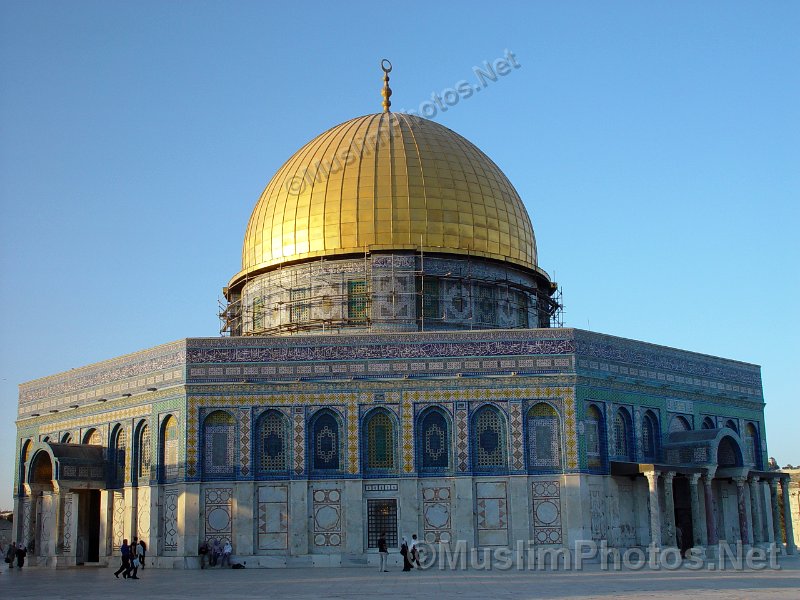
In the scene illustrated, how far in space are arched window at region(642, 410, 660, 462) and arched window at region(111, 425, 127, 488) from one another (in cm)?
1405

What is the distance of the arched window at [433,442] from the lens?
2602cm

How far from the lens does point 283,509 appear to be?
25828 millimetres

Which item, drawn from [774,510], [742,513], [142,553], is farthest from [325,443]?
[774,510]

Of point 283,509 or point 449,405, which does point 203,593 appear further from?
point 449,405

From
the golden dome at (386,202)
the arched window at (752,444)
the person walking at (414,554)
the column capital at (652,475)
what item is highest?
the golden dome at (386,202)

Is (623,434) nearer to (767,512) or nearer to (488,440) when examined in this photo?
(488,440)

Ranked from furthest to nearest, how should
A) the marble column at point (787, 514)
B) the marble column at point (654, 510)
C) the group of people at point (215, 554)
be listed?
the marble column at point (787, 514) < the group of people at point (215, 554) < the marble column at point (654, 510)

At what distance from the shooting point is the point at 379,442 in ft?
86.2

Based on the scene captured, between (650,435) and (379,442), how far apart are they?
769cm

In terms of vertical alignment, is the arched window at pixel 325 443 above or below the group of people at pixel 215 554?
above

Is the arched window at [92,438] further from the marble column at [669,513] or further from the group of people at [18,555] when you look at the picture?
the marble column at [669,513]

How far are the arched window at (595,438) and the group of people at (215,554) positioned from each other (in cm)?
909

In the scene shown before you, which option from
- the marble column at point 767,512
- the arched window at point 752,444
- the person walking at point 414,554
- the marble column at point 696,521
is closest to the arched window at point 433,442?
the person walking at point 414,554

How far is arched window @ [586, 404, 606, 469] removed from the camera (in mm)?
26297
